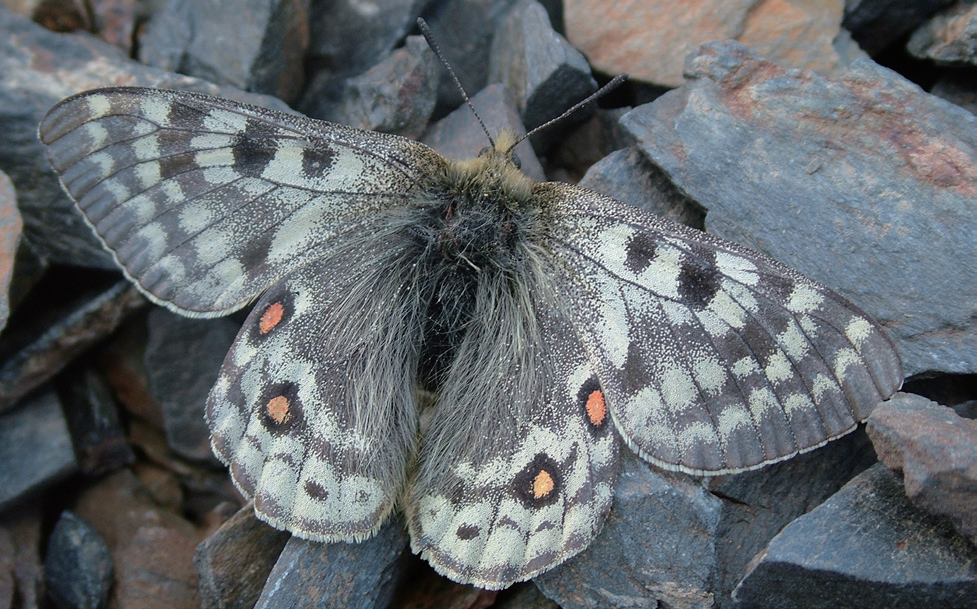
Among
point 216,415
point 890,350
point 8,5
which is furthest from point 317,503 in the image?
point 8,5

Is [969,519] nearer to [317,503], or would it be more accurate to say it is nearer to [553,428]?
[553,428]

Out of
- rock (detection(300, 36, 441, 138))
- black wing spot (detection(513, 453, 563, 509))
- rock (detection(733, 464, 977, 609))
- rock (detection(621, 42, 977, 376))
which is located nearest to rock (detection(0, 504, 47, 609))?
black wing spot (detection(513, 453, 563, 509))

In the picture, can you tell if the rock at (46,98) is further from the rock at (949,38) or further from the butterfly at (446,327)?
the rock at (949,38)

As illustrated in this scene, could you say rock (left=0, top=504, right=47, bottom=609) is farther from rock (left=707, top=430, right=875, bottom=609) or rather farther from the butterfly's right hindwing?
rock (left=707, top=430, right=875, bottom=609)

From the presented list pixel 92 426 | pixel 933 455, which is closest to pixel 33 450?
pixel 92 426

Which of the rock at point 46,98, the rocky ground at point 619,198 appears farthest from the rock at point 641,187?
the rock at point 46,98
